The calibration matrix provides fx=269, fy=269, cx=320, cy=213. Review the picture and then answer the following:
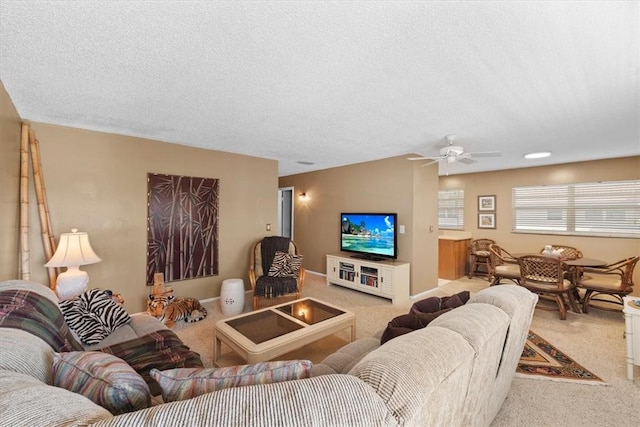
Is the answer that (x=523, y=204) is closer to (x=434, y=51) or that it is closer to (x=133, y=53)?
(x=434, y=51)

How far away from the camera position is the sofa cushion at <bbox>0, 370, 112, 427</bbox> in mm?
570

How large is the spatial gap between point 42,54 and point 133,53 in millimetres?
591

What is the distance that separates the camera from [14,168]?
2547 millimetres

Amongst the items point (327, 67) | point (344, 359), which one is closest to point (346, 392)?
point (344, 359)

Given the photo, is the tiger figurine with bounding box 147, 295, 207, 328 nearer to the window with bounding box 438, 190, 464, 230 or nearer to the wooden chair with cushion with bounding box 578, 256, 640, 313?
the wooden chair with cushion with bounding box 578, 256, 640, 313

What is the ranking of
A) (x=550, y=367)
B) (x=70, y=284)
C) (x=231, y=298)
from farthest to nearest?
(x=231, y=298), (x=70, y=284), (x=550, y=367)

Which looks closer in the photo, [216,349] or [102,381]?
[102,381]

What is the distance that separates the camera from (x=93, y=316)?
208 centimetres

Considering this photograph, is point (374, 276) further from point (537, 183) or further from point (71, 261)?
point (537, 183)

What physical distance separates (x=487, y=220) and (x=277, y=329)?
547 cm

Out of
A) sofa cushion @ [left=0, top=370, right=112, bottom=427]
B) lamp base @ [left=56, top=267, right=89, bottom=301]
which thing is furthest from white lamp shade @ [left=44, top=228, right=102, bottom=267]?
sofa cushion @ [left=0, top=370, right=112, bottom=427]

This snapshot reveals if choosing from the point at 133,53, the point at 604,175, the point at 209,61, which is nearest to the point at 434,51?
the point at 209,61

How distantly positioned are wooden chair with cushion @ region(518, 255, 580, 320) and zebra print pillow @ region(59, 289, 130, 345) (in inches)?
184

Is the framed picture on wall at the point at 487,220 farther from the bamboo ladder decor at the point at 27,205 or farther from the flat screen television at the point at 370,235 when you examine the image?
the bamboo ladder decor at the point at 27,205
